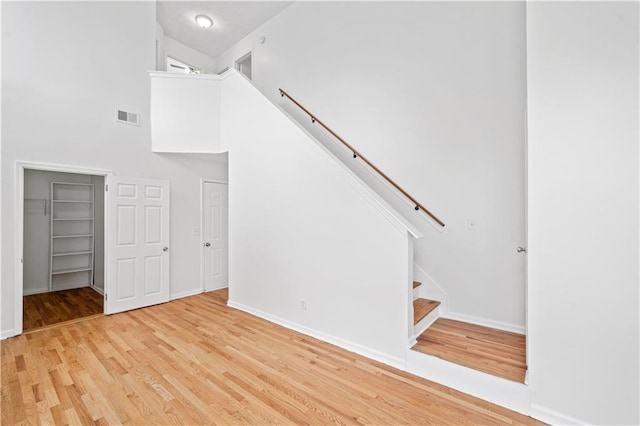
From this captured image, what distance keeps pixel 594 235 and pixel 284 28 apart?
580cm

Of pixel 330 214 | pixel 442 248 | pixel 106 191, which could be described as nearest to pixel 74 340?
pixel 106 191

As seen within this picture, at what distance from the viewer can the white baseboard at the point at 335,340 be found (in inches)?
109

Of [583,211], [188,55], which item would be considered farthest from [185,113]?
[583,211]

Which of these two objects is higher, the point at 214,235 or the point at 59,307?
the point at 214,235

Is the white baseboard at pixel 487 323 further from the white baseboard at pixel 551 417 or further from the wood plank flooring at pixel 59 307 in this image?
the wood plank flooring at pixel 59 307

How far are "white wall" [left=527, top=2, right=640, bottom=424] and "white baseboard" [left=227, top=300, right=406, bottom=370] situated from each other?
1109 millimetres

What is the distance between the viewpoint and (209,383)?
249 centimetres

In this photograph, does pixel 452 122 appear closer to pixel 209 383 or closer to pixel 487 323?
pixel 487 323

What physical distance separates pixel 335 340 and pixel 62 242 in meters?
6.03

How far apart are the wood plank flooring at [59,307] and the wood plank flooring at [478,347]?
4.89 metres

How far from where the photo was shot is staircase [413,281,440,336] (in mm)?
2986

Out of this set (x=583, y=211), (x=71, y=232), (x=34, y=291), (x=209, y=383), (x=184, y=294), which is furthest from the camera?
(x=71, y=232)

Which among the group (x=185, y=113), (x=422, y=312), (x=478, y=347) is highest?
(x=185, y=113)

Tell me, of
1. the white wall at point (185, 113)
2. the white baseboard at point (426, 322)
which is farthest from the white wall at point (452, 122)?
the white wall at point (185, 113)
